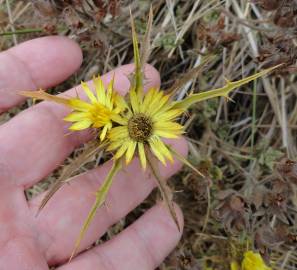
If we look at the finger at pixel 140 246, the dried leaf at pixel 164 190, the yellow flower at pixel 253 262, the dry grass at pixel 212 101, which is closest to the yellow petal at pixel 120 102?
the dried leaf at pixel 164 190

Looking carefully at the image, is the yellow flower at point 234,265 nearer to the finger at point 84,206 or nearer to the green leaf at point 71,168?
the finger at point 84,206

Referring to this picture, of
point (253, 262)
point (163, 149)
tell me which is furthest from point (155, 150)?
point (253, 262)

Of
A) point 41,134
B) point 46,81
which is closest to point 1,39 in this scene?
point 46,81

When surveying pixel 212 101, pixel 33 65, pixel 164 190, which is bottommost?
pixel 212 101

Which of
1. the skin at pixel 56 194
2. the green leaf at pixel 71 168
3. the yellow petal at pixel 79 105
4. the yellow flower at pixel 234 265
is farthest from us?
the yellow flower at pixel 234 265

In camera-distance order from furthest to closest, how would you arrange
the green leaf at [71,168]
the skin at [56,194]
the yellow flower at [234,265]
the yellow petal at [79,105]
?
the yellow flower at [234,265] → the skin at [56,194] → the yellow petal at [79,105] → the green leaf at [71,168]

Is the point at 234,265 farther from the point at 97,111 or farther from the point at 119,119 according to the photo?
the point at 97,111

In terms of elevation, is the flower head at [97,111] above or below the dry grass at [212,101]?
above
